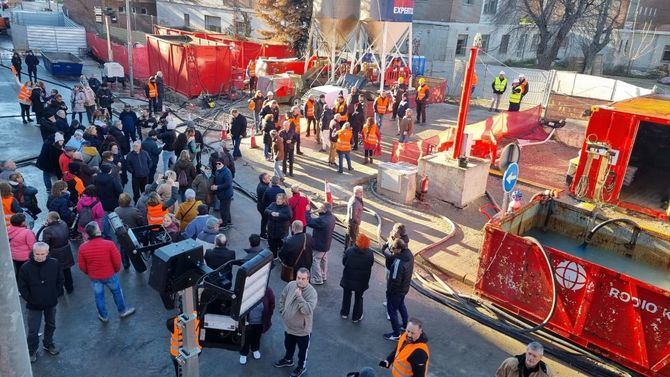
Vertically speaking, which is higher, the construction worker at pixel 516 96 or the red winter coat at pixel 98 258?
the construction worker at pixel 516 96

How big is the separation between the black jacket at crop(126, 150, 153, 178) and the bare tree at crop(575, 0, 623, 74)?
33368mm

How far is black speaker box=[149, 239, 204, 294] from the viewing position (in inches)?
163

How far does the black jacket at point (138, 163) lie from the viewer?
11.2 meters

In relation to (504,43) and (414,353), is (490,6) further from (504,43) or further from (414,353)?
(414,353)

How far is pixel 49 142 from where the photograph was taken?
11422mm

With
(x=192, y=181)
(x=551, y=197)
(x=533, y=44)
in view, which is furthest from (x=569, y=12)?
(x=192, y=181)

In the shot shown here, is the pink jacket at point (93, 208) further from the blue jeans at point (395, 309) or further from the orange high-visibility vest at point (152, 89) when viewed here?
the orange high-visibility vest at point (152, 89)

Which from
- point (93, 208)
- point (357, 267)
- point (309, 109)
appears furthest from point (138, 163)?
point (309, 109)

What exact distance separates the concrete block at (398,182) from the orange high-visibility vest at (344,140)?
1528 mm

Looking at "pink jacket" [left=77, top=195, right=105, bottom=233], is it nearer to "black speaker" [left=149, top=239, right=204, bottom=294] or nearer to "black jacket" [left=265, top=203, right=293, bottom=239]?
"black jacket" [left=265, top=203, right=293, bottom=239]

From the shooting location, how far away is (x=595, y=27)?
38.5 m

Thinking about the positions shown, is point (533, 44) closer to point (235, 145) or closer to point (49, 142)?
point (235, 145)

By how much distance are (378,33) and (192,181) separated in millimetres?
14528

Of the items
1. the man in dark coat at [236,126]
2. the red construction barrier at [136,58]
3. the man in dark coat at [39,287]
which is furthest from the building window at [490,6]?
the man in dark coat at [39,287]
